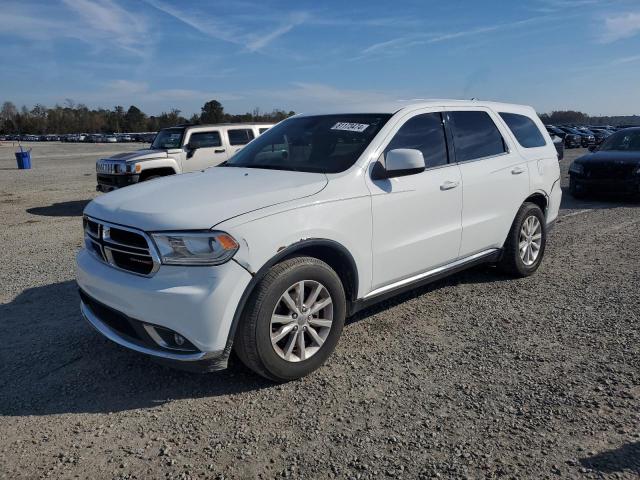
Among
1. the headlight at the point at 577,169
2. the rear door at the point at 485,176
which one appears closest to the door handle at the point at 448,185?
the rear door at the point at 485,176

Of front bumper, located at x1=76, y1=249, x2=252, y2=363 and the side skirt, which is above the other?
front bumper, located at x1=76, y1=249, x2=252, y2=363

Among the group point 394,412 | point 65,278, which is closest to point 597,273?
point 394,412

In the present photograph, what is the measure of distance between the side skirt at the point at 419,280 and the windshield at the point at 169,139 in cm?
778

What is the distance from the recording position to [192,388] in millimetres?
3320

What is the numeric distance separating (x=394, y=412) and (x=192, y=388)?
132cm

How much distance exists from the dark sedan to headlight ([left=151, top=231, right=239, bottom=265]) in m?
10.1

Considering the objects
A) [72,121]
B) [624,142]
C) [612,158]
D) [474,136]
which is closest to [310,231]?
[474,136]

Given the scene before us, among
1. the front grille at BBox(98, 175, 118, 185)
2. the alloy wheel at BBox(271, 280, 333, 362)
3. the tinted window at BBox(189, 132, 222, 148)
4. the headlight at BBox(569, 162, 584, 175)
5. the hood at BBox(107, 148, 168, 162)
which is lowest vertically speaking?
the alloy wheel at BBox(271, 280, 333, 362)

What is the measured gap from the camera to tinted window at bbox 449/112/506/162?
15.0ft

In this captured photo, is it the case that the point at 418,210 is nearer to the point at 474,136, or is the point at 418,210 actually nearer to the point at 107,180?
the point at 474,136

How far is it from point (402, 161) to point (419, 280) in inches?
41.7

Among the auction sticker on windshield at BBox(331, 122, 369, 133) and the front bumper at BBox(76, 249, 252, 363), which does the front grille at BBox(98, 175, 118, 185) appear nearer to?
the auction sticker on windshield at BBox(331, 122, 369, 133)

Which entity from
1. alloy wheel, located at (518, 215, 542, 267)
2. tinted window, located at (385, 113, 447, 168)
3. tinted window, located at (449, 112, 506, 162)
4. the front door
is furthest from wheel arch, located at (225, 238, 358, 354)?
alloy wheel, located at (518, 215, 542, 267)

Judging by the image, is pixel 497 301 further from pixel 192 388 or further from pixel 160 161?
pixel 160 161
